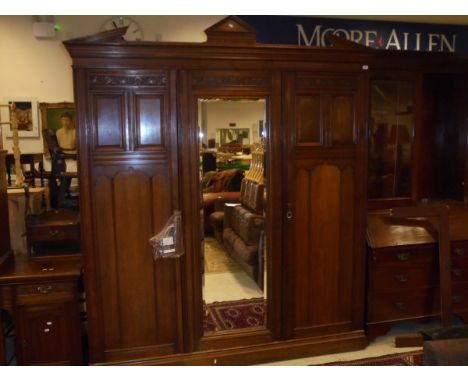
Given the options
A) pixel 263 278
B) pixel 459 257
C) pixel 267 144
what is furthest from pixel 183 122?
pixel 459 257

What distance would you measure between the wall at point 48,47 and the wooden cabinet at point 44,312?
1811 mm

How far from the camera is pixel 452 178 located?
3.65m

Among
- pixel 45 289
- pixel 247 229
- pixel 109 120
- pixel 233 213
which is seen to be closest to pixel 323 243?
pixel 247 229

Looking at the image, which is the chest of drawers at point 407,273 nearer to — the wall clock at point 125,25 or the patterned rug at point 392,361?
the patterned rug at point 392,361

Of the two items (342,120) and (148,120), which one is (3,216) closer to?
(148,120)

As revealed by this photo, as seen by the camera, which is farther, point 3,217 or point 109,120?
point 3,217

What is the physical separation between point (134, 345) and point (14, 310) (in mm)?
768

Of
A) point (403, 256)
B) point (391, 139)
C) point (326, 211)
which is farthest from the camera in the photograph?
point (391, 139)

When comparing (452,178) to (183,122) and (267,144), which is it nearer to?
(267,144)

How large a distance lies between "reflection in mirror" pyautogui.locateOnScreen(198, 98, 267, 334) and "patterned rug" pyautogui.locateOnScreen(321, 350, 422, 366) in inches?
27.7

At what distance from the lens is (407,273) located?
3.03m

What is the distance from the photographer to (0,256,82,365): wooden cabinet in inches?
99.3

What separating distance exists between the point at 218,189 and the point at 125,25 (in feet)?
6.17

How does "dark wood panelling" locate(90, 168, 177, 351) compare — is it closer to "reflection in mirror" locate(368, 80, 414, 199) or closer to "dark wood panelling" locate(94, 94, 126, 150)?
"dark wood panelling" locate(94, 94, 126, 150)
